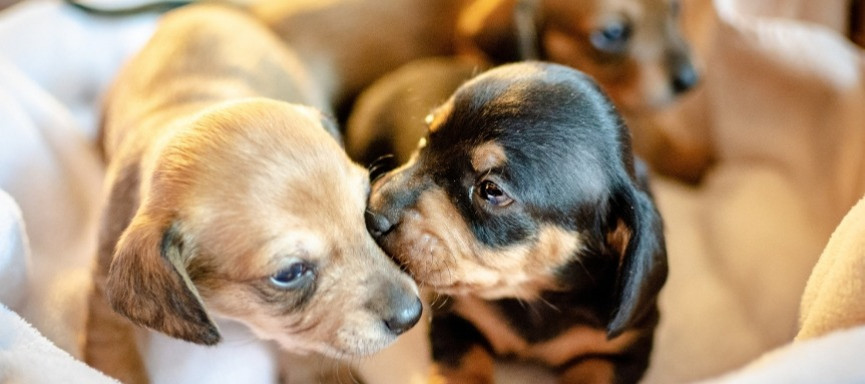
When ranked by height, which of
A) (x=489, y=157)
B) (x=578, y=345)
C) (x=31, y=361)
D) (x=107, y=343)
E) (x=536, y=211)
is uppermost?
(x=489, y=157)

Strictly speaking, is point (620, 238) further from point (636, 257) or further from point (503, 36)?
point (503, 36)

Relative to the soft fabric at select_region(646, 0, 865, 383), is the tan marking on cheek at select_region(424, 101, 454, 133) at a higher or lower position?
higher

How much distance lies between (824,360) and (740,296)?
1086 mm

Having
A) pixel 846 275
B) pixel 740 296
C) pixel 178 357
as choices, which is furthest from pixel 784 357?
pixel 178 357

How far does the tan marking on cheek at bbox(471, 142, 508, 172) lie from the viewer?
1.49 m

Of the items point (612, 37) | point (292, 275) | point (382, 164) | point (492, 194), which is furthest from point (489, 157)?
point (612, 37)

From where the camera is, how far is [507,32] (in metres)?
2.64

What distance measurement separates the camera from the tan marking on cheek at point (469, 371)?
1714mm

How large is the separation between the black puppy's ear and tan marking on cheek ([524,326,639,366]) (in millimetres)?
134

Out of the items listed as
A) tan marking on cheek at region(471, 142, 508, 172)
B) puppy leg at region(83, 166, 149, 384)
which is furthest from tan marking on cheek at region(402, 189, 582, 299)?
puppy leg at region(83, 166, 149, 384)

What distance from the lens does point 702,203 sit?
249 cm

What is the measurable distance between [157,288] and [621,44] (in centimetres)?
173

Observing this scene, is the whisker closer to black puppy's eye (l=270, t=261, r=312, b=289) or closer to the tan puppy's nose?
black puppy's eye (l=270, t=261, r=312, b=289)

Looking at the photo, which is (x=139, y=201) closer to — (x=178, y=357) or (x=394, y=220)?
(x=178, y=357)
